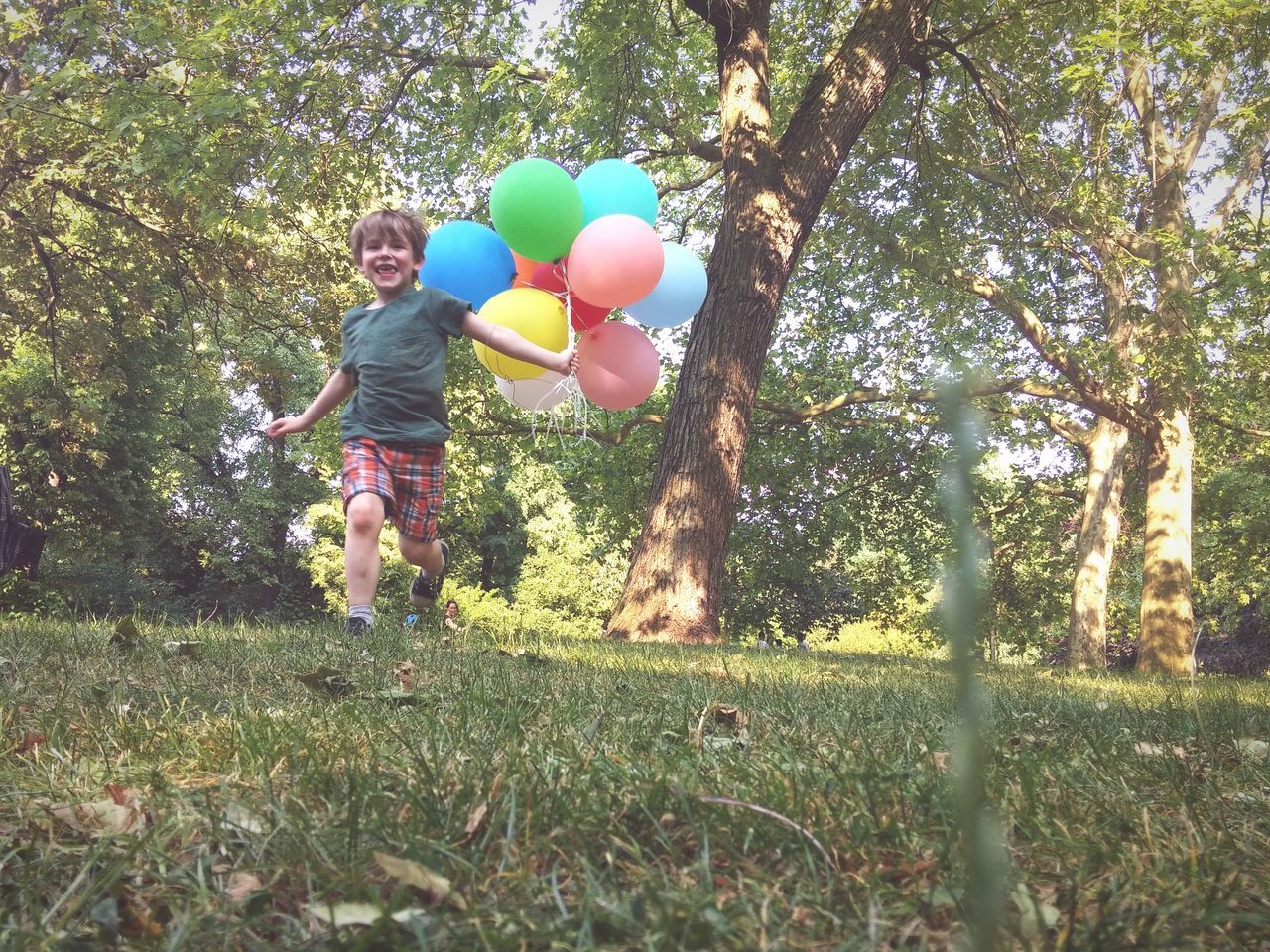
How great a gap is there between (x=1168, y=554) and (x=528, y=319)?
34.5 feet

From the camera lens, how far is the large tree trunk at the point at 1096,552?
13078 millimetres

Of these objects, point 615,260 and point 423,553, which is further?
point 423,553

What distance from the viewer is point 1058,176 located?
9188 millimetres

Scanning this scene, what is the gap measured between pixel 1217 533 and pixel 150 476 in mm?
26705

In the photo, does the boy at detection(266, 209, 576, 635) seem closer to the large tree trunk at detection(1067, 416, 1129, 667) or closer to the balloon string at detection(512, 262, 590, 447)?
→ the balloon string at detection(512, 262, 590, 447)

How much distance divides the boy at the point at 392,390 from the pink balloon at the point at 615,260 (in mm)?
671

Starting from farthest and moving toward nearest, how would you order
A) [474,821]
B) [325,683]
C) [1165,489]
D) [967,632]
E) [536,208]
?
[1165,489], [536,208], [325,683], [474,821], [967,632]

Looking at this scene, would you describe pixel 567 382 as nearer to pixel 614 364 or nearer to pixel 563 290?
pixel 614 364

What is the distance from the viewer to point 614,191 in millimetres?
4973

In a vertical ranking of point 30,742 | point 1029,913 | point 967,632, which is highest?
point 967,632

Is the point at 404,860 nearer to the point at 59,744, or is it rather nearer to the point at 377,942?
the point at 377,942

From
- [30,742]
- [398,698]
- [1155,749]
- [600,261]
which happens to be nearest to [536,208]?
[600,261]

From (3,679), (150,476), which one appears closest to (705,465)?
(3,679)

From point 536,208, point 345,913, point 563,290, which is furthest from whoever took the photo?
point 563,290
